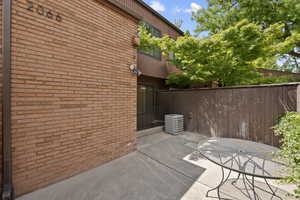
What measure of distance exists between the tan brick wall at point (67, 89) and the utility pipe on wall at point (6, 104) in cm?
9

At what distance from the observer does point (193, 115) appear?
6344mm

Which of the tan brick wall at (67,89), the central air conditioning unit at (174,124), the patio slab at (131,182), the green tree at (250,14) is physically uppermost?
the green tree at (250,14)

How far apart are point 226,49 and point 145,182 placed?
560 centimetres

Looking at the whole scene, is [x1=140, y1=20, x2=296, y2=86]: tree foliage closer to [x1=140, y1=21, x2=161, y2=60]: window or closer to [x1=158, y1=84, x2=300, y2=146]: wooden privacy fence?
[x1=158, y1=84, x2=300, y2=146]: wooden privacy fence

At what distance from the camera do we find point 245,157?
7.30 feet

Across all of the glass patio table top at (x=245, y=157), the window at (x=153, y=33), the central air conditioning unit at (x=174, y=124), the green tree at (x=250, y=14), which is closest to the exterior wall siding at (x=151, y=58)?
the window at (x=153, y=33)

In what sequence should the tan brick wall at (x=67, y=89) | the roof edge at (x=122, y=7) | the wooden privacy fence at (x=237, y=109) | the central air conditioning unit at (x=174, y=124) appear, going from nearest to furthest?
the tan brick wall at (x=67, y=89)
the roof edge at (x=122, y=7)
the wooden privacy fence at (x=237, y=109)
the central air conditioning unit at (x=174, y=124)

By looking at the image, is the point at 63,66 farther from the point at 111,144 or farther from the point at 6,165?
the point at 111,144

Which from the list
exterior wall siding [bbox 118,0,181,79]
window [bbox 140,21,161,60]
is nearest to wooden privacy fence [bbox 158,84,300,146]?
exterior wall siding [bbox 118,0,181,79]

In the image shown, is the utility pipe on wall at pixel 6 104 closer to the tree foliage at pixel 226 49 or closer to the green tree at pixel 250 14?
the tree foliage at pixel 226 49

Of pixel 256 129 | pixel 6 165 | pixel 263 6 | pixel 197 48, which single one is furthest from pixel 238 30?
pixel 6 165

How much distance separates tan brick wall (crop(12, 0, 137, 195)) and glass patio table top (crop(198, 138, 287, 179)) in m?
2.39

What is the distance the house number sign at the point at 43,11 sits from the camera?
2.30 metres

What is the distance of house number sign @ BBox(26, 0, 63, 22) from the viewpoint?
2297 mm
